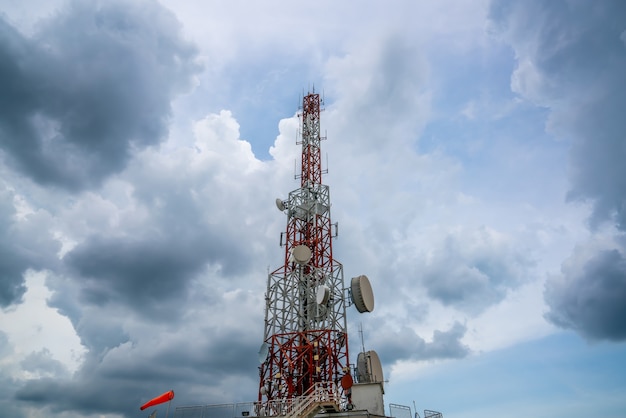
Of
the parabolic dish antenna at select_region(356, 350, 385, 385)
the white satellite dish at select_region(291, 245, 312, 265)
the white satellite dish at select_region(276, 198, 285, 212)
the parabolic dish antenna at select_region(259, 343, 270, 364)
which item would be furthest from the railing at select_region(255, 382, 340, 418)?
the white satellite dish at select_region(276, 198, 285, 212)

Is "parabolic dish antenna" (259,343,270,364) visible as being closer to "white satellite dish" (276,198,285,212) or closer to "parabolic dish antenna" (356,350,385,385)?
"parabolic dish antenna" (356,350,385,385)

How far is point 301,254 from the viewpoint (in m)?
46.5

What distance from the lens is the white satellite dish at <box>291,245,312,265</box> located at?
1823 inches

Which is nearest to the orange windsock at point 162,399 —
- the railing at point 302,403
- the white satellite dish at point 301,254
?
the railing at point 302,403

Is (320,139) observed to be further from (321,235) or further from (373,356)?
(373,356)

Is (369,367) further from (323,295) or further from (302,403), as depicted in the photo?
(302,403)

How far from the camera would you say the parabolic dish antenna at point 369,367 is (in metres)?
38.8

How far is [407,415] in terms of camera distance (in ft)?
103

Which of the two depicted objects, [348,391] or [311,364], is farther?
[311,364]

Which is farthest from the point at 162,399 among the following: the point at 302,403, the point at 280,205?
the point at 280,205

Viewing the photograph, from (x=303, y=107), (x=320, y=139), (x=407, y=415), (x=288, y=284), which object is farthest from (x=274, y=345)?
(x=303, y=107)

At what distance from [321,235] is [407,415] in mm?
23829

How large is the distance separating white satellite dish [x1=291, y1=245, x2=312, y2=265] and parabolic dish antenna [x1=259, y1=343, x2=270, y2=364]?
30.6 feet

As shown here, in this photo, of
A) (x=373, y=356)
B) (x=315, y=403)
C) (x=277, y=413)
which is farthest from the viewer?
(x=373, y=356)
